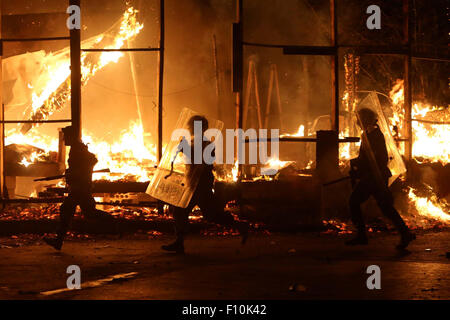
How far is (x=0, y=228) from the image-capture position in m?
10.1

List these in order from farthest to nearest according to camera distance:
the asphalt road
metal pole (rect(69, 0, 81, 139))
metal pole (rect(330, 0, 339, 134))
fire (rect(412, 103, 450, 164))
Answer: fire (rect(412, 103, 450, 164)) < metal pole (rect(330, 0, 339, 134)) < metal pole (rect(69, 0, 81, 139)) < the asphalt road

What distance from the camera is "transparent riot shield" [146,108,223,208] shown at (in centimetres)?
820

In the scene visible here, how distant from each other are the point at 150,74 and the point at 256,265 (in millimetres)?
17649

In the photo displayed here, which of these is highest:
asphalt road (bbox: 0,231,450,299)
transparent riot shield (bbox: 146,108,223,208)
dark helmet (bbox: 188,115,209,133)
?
dark helmet (bbox: 188,115,209,133)

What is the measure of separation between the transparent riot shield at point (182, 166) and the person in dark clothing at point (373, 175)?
7.29ft

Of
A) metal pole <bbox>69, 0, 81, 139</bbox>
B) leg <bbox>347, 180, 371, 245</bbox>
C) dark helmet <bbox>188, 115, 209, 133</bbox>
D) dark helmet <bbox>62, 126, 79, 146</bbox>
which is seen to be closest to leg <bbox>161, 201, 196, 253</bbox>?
dark helmet <bbox>188, 115, 209, 133</bbox>

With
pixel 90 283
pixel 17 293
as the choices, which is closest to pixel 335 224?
pixel 90 283

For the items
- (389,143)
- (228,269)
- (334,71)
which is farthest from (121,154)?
(228,269)

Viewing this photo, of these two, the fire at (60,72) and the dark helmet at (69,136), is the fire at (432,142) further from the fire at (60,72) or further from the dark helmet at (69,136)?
the fire at (60,72)

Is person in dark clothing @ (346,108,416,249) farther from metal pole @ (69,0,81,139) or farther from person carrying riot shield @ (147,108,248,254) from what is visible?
metal pole @ (69,0,81,139)

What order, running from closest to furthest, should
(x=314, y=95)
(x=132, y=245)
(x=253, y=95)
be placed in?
1. (x=132, y=245)
2. (x=253, y=95)
3. (x=314, y=95)

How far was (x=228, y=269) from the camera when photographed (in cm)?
693

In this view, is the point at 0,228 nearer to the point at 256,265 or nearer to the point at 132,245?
the point at 132,245

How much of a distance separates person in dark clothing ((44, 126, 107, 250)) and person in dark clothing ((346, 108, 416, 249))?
3879mm
